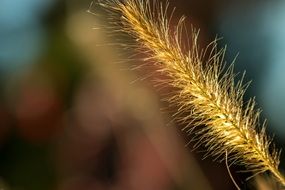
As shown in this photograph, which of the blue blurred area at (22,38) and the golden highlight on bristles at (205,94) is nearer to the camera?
the golden highlight on bristles at (205,94)

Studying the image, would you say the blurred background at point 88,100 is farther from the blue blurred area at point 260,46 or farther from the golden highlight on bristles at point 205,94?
the golden highlight on bristles at point 205,94

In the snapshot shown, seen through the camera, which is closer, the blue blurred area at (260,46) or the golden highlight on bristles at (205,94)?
the golden highlight on bristles at (205,94)

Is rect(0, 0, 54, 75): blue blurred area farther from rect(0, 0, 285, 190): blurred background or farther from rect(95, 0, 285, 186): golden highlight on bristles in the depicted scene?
rect(95, 0, 285, 186): golden highlight on bristles

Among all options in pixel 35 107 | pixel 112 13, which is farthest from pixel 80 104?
pixel 112 13

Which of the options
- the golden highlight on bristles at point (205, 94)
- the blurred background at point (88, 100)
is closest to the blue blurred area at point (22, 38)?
the blurred background at point (88, 100)

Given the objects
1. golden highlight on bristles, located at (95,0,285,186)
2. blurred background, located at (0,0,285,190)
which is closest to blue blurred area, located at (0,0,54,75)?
blurred background, located at (0,0,285,190)

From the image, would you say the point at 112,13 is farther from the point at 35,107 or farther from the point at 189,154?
the point at 35,107

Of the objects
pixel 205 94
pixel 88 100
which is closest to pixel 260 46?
pixel 88 100

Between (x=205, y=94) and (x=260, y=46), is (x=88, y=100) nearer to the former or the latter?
(x=260, y=46)
